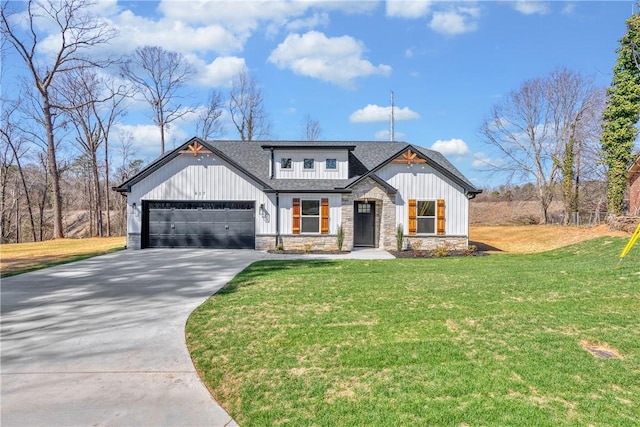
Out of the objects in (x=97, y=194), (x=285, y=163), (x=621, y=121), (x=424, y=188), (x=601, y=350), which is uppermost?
(x=621, y=121)

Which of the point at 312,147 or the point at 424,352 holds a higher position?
the point at 312,147

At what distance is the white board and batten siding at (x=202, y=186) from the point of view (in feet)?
53.2

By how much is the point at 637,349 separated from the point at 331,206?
1243 cm

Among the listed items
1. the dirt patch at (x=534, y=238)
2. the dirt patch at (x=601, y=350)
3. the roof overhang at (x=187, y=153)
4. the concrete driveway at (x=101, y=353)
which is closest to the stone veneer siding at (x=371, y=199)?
the roof overhang at (x=187, y=153)

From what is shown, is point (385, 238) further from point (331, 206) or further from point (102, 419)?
point (102, 419)

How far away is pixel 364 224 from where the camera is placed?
56.4ft

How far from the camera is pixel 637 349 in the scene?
438 centimetres

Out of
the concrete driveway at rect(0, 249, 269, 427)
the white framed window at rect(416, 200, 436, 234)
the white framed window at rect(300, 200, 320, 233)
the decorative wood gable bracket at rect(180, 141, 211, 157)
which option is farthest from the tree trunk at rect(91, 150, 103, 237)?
the white framed window at rect(416, 200, 436, 234)

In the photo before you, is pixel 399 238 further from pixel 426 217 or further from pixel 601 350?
pixel 601 350

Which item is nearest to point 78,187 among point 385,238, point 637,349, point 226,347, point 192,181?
point 192,181

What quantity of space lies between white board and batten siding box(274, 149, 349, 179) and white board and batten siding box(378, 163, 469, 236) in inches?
73.2

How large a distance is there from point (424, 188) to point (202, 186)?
33.4 ft

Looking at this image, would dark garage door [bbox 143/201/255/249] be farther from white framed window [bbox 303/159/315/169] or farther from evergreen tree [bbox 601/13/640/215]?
evergreen tree [bbox 601/13/640/215]

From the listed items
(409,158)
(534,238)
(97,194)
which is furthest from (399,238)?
Answer: (97,194)
